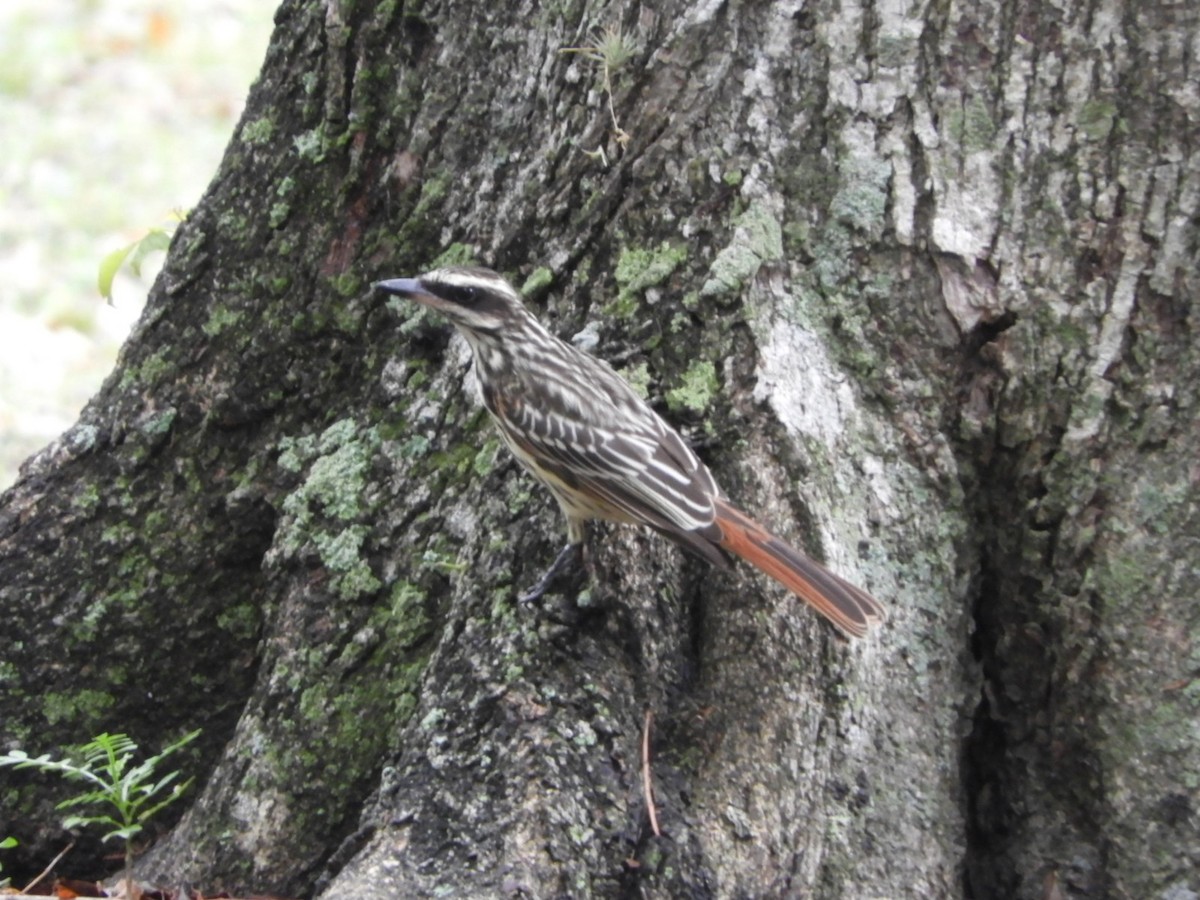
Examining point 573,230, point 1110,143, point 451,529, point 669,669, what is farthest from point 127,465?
point 1110,143

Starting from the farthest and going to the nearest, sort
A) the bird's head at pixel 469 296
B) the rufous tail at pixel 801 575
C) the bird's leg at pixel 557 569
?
1. the bird's head at pixel 469 296
2. the bird's leg at pixel 557 569
3. the rufous tail at pixel 801 575

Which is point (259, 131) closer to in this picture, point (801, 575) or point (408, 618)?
point (408, 618)

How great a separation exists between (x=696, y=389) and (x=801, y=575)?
65cm

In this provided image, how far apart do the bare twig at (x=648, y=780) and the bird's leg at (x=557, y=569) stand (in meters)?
0.41

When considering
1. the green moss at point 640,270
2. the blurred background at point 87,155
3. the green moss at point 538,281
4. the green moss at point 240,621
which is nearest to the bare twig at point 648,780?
the green moss at point 640,270

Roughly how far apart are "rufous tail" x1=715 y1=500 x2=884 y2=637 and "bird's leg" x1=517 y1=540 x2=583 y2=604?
0.41m

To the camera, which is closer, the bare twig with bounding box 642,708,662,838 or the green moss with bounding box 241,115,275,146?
the bare twig with bounding box 642,708,662,838

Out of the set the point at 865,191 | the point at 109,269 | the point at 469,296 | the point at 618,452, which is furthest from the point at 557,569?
the point at 109,269

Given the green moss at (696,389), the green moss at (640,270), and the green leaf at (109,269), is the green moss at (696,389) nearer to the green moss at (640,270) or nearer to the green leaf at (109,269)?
the green moss at (640,270)

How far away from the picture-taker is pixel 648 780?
3.90 m

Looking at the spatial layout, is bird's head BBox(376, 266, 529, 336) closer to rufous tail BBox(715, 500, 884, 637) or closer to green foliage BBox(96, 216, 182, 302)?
rufous tail BBox(715, 500, 884, 637)

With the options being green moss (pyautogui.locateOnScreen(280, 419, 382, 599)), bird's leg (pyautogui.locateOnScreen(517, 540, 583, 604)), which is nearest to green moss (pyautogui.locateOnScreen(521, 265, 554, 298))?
green moss (pyautogui.locateOnScreen(280, 419, 382, 599))

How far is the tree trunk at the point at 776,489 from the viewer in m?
3.91

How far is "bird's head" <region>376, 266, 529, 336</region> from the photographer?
4402mm
